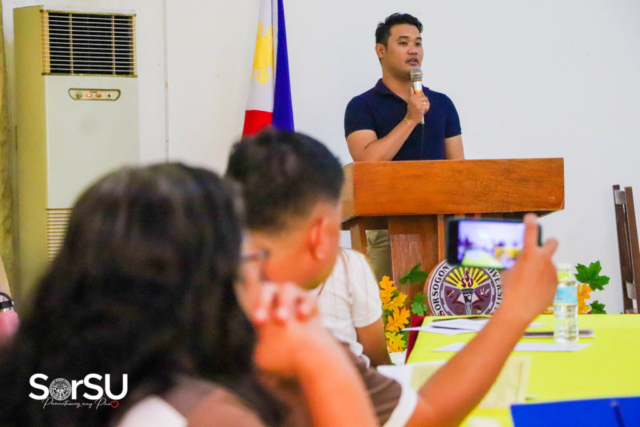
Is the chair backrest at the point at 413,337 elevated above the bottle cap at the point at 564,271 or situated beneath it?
situated beneath

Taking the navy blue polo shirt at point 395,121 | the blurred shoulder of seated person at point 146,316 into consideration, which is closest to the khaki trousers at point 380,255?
the navy blue polo shirt at point 395,121

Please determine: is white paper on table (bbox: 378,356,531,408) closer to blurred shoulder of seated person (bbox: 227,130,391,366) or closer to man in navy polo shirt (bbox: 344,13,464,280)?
blurred shoulder of seated person (bbox: 227,130,391,366)

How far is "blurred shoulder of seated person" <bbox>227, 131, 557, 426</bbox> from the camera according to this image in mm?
919

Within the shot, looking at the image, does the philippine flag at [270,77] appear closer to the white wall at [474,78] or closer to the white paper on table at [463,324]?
the white wall at [474,78]

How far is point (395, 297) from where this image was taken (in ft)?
8.31

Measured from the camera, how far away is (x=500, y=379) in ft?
3.60

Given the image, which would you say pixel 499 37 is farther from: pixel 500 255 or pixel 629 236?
pixel 500 255

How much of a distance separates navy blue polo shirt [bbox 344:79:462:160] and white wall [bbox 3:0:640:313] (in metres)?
0.66

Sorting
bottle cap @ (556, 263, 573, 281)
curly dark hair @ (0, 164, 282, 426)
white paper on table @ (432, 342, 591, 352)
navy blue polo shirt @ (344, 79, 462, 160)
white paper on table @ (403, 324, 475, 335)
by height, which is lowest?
white paper on table @ (403, 324, 475, 335)

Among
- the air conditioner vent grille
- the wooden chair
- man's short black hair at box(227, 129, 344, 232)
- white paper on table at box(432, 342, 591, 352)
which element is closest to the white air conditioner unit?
the air conditioner vent grille

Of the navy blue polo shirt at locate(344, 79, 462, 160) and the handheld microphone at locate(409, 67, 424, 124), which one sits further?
the navy blue polo shirt at locate(344, 79, 462, 160)

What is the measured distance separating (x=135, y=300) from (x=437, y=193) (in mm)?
2201

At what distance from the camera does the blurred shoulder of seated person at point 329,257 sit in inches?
36.2

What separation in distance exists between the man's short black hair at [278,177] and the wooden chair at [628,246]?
3.00 m
